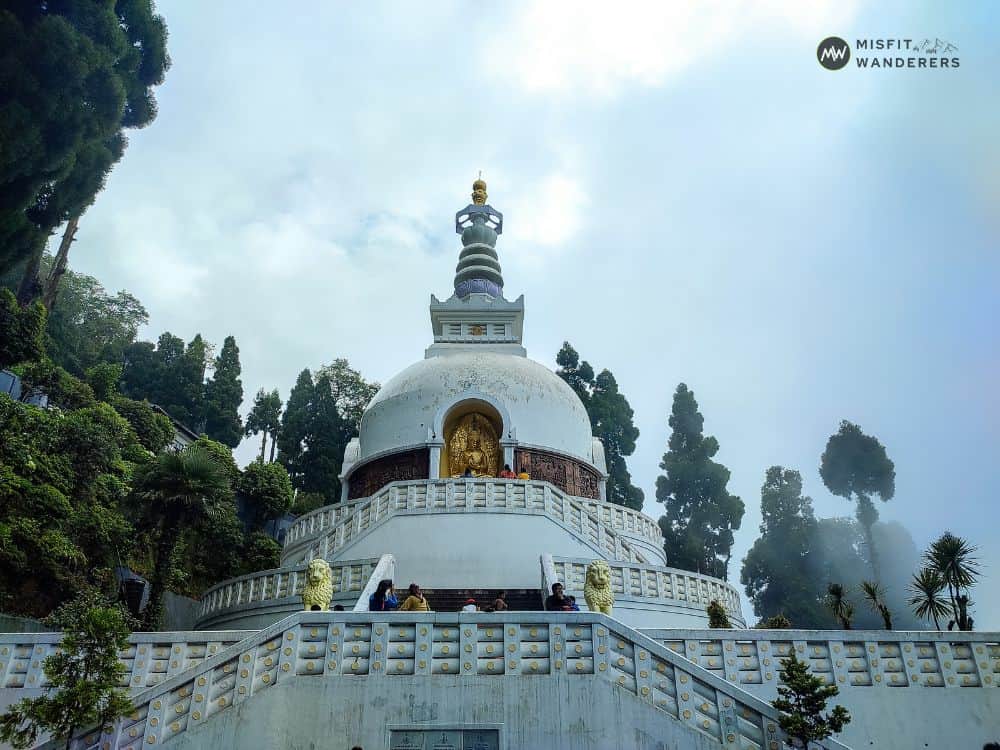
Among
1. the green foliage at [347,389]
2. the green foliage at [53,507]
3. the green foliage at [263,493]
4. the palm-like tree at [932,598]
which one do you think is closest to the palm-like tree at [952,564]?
the palm-like tree at [932,598]

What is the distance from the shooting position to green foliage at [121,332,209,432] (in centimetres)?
4703

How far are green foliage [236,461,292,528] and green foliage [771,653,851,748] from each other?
3017 centimetres

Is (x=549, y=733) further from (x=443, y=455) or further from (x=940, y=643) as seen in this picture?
(x=443, y=455)

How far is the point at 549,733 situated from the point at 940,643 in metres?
5.49

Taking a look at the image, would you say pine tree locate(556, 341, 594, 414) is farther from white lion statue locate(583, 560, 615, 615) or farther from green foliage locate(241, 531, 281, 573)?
white lion statue locate(583, 560, 615, 615)

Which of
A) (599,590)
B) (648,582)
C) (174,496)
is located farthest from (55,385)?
(599,590)

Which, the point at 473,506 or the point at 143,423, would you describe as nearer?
the point at 473,506

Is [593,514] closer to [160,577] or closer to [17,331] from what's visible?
[160,577]

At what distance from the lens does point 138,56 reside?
20344mm

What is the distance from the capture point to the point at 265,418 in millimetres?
50125

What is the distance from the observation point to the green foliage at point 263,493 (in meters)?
34.8

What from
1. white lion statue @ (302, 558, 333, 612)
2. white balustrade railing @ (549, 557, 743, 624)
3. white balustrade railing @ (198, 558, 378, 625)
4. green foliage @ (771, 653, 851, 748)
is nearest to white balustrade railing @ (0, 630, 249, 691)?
white lion statue @ (302, 558, 333, 612)

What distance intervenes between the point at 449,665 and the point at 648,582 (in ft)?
25.2

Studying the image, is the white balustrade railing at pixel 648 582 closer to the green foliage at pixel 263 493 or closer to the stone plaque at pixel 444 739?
the stone plaque at pixel 444 739
